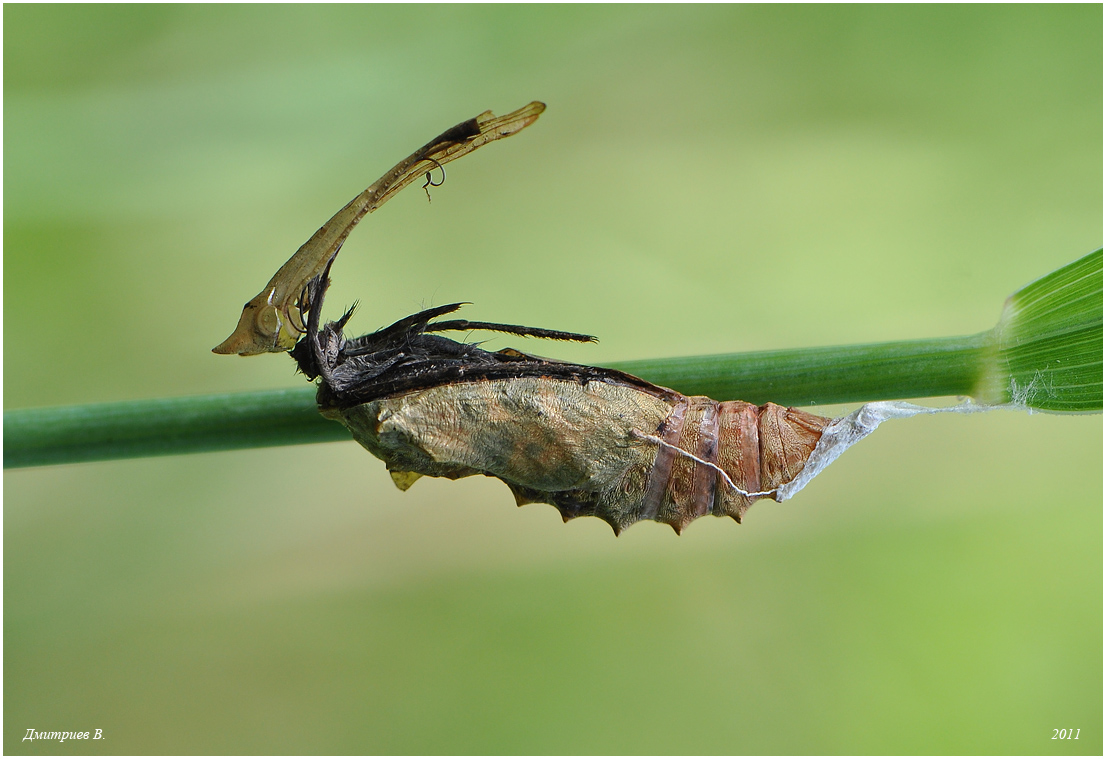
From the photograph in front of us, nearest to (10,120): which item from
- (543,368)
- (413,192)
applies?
(413,192)

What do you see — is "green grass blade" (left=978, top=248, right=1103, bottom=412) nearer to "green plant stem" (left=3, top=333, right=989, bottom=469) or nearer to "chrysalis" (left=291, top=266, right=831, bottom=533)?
"green plant stem" (left=3, top=333, right=989, bottom=469)

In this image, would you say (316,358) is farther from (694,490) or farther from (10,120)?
(10,120)

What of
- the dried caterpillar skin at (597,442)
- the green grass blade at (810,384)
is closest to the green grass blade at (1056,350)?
the green grass blade at (810,384)

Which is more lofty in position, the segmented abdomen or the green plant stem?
the green plant stem

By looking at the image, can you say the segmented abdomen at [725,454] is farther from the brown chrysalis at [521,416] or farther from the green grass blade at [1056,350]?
the green grass blade at [1056,350]

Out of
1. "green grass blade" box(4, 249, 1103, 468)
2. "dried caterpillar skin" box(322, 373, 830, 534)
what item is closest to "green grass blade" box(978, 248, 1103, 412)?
"green grass blade" box(4, 249, 1103, 468)

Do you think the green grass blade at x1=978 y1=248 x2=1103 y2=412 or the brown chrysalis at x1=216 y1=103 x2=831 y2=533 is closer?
the brown chrysalis at x1=216 y1=103 x2=831 y2=533
